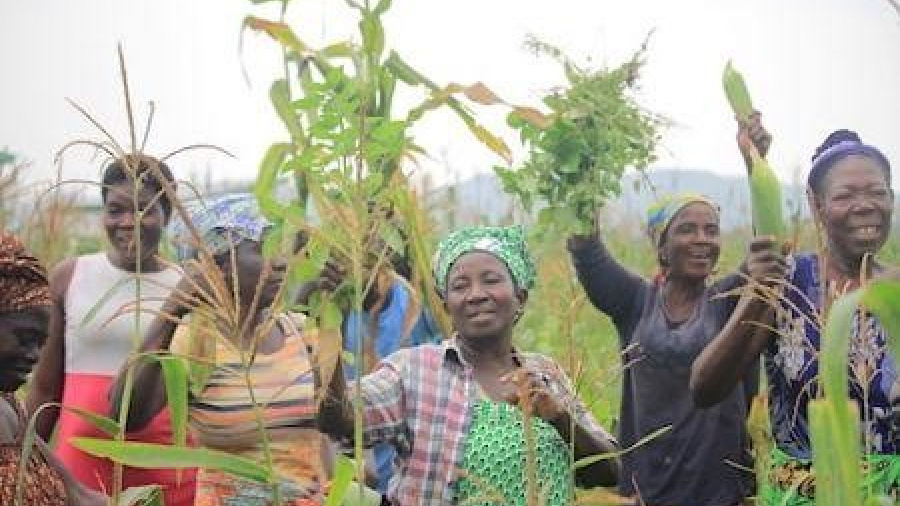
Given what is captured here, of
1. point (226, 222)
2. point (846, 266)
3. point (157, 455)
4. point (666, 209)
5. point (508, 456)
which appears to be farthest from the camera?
point (666, 209)

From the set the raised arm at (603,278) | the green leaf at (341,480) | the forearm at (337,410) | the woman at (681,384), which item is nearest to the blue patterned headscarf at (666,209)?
the woman at (681,384)

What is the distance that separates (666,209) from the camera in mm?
3539

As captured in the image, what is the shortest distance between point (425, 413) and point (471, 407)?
0.08 meters

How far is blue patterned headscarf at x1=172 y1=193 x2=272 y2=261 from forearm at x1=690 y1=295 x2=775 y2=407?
2.84ft

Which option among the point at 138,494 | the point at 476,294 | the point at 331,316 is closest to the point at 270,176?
the point at 331,316

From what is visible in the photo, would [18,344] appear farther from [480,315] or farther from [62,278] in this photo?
[62,278]

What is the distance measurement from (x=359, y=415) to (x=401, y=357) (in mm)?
841

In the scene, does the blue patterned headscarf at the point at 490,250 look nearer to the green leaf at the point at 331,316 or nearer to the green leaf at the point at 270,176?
the green leaf at the point at 331,316

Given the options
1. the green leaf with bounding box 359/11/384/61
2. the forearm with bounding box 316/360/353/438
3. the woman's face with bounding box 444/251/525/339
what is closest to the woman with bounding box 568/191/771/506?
the woman's face with bounding box 444/251/525/339

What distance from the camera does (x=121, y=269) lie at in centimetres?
346

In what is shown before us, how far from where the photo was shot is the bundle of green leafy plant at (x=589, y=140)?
10.3 feet

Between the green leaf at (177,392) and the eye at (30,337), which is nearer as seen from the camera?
the green leaf at (177,392)

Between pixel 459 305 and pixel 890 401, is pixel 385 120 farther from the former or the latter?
pixel 890 401

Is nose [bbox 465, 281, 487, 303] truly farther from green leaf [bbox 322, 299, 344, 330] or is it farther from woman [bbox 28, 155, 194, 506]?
woman [bbox 28, 155, 194, 506]
